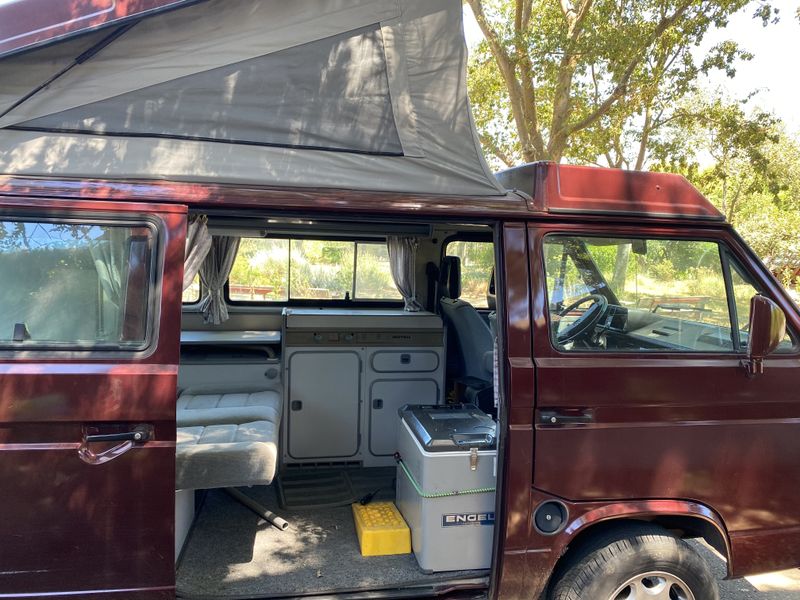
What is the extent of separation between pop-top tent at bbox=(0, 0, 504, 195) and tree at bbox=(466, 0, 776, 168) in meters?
7.01

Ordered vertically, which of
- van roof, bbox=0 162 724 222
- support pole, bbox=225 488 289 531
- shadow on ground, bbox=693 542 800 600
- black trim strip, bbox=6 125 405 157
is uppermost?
black trim strip, bbox=6 125 405 157

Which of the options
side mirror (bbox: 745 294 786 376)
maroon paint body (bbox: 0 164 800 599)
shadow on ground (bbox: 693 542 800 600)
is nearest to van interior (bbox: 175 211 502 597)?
maroon paint body (bbox: 0 164 800 599)

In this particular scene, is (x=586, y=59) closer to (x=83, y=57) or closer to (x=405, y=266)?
(x=405, y=266)

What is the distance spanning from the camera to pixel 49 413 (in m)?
2.26

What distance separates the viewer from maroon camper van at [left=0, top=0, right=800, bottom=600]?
2.34 metres

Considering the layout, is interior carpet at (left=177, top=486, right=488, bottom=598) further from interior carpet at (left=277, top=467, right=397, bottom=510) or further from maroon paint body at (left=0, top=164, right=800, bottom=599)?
maroon paint body at (left=0, top=164, right=800, bottom=599)

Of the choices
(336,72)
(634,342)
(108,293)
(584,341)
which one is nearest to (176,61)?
(336,72)

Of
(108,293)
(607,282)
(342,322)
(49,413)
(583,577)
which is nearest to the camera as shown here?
(49,413)

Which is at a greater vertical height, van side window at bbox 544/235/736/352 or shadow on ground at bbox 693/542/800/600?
van side window at bbox 544/235/736/352

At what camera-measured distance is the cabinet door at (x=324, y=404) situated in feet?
15.2

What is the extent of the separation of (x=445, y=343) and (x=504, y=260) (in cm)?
229

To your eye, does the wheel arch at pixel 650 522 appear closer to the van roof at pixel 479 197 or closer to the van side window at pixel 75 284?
the van roof at pixel 479 197

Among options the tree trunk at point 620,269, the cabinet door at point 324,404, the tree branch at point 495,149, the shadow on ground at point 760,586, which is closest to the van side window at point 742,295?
the tree trunk at point 620,269

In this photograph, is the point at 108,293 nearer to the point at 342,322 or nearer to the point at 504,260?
the point at 504,260
